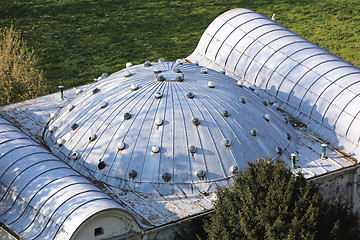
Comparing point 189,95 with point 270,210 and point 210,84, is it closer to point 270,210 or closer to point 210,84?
point 210,84

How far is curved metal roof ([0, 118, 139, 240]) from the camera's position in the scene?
1758cm

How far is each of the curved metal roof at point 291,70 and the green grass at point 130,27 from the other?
47.8ft

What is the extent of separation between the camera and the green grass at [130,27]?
144ft

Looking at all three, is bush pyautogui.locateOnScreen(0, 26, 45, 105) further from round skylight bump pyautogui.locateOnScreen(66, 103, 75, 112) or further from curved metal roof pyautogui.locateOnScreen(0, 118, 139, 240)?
curved metal roof pyautogui.locateOnScreen(0, 118, 139, 240)

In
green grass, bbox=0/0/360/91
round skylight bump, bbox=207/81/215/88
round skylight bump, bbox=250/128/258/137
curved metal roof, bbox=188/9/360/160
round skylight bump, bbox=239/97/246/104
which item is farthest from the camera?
green grass, bbox=0/0/360/91

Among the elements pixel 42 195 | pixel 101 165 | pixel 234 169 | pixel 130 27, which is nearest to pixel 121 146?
pixel 101 165

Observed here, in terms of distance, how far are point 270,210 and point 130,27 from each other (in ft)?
110

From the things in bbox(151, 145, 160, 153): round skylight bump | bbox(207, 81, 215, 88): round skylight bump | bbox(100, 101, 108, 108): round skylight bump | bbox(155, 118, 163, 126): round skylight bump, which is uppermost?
bbox(207, 81, 215, 88): round skylight bump

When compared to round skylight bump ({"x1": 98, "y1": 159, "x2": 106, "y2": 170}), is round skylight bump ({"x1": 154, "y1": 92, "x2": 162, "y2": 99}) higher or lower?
higher

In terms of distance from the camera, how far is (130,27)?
162ft

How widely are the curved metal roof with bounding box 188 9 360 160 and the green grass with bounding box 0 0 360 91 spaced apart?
14575 mm

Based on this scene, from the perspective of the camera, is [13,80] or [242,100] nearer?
[242,100]

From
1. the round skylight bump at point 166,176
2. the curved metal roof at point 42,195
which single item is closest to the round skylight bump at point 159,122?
the round skylight bump at point 166,176

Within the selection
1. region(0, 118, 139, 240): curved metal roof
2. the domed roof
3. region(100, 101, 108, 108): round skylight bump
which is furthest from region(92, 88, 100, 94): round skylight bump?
region(0, 118, 139, 240): curved metal roof
